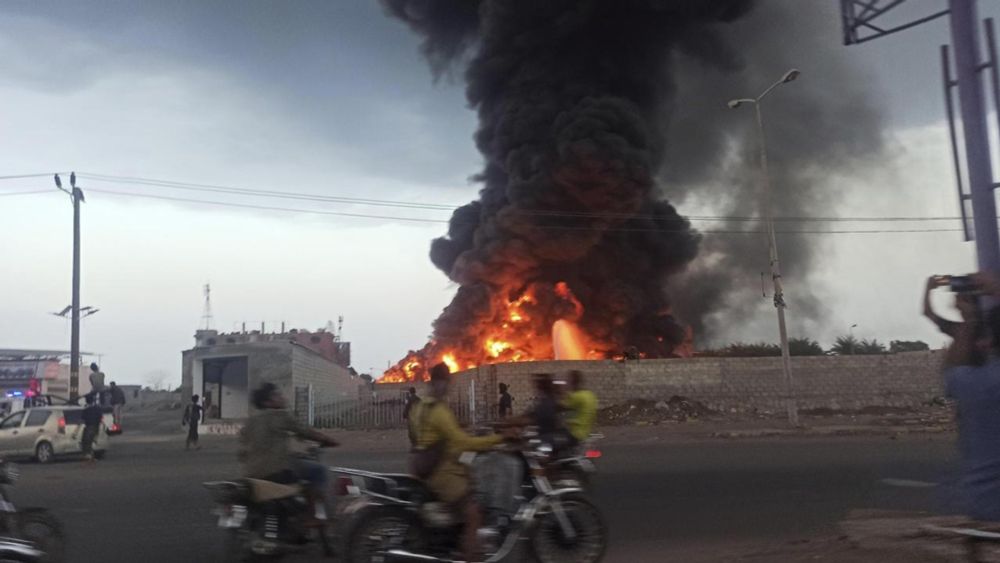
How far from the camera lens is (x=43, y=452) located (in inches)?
717

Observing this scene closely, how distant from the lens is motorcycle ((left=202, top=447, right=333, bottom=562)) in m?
6.05

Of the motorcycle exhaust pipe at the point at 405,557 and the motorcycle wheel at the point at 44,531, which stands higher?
the motorcycle wheel at the point at 44,531

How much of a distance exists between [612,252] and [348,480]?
32.2m

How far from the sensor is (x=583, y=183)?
34969mm

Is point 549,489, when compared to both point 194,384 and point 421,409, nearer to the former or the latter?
point 421,409

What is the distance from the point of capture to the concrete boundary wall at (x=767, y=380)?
1112 inches

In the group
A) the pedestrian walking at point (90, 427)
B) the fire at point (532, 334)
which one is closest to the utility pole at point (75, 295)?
the pedestrian walking at point (90, 427)

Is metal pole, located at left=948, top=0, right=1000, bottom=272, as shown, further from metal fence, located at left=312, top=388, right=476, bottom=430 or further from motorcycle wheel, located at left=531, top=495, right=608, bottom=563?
metal fence, located at left=312, top=388, right=476, bottom=430

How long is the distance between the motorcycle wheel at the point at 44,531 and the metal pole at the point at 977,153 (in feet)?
24.1

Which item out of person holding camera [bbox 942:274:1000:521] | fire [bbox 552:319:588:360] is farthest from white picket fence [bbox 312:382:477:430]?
person holding camera [bbox 942:274:1000:521]

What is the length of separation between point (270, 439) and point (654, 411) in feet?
71.9

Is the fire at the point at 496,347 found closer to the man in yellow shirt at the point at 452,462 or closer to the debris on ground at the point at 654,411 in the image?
the debris on ground at the point at 654,411

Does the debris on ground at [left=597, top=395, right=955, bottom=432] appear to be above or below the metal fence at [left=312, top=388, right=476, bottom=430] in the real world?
below

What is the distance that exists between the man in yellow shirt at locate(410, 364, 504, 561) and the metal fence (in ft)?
70.5
